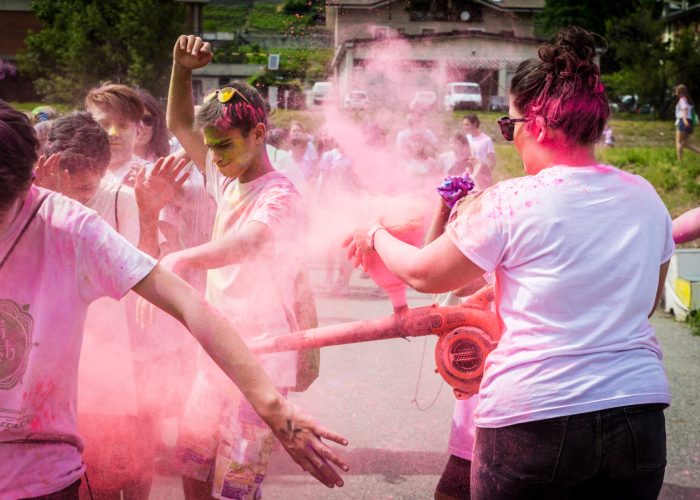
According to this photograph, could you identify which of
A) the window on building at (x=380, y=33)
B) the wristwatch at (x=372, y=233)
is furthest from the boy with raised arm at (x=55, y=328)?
the window on building at (x=380, y=33)

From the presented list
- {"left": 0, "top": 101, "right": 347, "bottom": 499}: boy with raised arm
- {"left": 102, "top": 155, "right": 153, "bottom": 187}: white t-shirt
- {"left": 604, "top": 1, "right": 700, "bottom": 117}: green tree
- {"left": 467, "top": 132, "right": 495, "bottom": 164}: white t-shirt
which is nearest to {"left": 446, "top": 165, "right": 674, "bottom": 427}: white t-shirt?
{"left": 0, "top": 101, "right": 347, "bottom": 499}: boy with raised arm

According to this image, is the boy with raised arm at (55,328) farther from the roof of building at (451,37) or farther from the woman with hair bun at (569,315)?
the roof of building at (451,37)

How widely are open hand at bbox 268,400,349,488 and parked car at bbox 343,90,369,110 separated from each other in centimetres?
209

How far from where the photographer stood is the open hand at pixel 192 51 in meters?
3.16

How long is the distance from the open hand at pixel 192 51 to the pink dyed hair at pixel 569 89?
138 centimetres

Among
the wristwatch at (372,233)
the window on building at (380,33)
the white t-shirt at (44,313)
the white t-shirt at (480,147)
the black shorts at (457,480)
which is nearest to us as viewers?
the white t-shirt at (44,313)

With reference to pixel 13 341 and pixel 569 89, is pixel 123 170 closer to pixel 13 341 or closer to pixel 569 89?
pixel 13 341

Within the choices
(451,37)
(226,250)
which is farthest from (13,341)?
(451,37)

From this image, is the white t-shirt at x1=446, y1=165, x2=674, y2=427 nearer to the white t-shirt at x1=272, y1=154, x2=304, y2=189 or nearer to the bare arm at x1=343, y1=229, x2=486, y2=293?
the bare arm at x1=343, y1=229, x2=486, y2=293

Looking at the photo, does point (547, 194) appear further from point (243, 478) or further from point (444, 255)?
point (243, 478)

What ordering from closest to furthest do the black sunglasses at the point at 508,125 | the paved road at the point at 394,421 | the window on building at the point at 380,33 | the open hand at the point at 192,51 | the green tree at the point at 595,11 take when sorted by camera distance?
1. the black sunglasses at the point at 508,125
2. the open hand at the point at 192,51
3. the window on building at the point at 380,33
4. the paved road at the point at 394,421
5. the green tree at the point at 595,11

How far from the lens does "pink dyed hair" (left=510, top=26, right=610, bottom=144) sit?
2195 millimetres

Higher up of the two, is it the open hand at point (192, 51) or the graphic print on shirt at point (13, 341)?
the open hand at point (192, 51)

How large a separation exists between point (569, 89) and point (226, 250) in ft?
3.97
